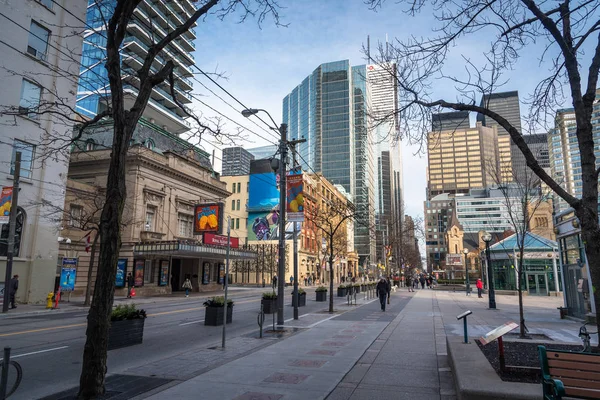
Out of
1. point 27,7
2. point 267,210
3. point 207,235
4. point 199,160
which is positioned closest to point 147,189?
point 207,235

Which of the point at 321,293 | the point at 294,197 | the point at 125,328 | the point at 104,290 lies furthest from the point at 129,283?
the point at 104,290

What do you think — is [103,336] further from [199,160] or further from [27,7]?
[199,160]

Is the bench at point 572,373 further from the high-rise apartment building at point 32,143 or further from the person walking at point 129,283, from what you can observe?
the person walking at point 129,283

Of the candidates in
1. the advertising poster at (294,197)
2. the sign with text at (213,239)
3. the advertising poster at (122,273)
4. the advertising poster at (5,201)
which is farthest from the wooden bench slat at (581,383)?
the advertising poster at (122,273)

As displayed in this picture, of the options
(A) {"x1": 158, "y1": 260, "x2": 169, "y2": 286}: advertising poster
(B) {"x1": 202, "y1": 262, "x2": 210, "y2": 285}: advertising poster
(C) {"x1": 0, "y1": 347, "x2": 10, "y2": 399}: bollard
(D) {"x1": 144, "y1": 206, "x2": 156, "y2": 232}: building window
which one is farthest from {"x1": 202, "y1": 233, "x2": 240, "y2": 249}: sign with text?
(C) {"x1": 0, "y1": 347, "x2": 10, "y2": 399}: bollard

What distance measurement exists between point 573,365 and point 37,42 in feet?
105

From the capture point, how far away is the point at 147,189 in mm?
37375

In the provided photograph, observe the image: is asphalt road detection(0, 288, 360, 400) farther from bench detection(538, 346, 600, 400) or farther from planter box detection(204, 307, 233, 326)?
bench detection(538, 346, 600, 400)

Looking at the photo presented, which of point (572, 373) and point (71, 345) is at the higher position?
point (572, 373)

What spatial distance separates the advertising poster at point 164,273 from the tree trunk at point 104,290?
1327 inches

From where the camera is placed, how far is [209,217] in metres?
41.0

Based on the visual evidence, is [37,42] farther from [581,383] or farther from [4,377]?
[581,383]

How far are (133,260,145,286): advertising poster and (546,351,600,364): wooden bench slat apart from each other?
115 feet

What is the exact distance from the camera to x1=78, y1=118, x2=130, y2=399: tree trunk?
5.93 m
